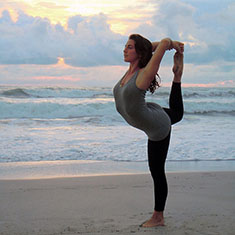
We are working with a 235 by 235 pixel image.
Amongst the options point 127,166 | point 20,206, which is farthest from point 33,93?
point 20,206

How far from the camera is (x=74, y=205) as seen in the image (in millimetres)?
3846

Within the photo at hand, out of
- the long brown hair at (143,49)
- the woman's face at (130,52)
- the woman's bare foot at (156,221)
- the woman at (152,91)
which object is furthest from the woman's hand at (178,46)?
the woman's bare foot at (156,221)

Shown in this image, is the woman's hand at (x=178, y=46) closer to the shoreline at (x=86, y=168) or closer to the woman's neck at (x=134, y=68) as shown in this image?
the woman's neck at (x=134, y=68)

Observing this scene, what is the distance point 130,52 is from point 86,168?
3566 mm

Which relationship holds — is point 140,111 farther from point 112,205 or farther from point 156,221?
point 112,205

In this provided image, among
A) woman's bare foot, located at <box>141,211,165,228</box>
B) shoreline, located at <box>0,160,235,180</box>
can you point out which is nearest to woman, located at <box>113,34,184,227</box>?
woman's bare foot, located at <box>141,211,165,228</box>

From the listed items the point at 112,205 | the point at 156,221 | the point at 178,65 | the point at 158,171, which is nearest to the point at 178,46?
the point at 178,65

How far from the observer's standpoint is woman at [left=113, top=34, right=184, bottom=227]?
2.59 m

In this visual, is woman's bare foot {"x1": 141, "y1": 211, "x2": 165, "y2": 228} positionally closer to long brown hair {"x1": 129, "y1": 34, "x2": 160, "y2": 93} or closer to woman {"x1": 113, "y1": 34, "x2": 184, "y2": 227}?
woman {"x1": 113, "y1": 34, "x2": 184, "y2": 227}

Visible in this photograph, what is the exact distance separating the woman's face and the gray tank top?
13 cm

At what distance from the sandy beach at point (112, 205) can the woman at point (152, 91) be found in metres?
0.53

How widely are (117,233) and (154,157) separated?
696 millimetres

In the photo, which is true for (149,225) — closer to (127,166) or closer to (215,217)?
(215,217)

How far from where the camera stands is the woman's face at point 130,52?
8.88 ft
